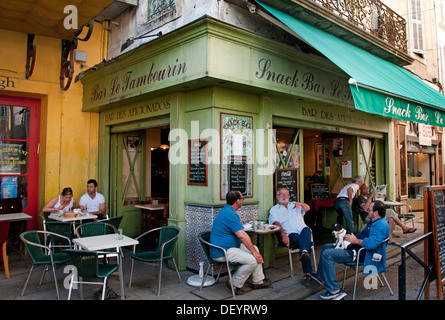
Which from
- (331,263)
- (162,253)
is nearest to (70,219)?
(162,253)

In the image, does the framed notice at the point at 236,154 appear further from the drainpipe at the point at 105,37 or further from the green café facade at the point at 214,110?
the drainpipe at the point at 105,37

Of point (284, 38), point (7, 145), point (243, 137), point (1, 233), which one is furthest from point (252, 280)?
point (7, 145)

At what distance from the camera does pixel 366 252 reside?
4.50m

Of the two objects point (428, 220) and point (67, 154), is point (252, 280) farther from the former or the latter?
point (67, 154)

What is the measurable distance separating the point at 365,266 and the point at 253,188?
2198 millimetres

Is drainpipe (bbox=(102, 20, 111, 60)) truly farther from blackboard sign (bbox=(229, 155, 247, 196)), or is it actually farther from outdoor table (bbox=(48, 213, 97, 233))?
blackboard sign (bbox=(229, 155, 247, 196))

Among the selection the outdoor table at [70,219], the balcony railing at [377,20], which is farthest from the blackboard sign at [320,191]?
the outdoor table at [70,219]

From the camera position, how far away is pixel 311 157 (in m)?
10.9

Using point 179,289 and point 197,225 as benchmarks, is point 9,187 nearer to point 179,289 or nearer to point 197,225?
point 197,225

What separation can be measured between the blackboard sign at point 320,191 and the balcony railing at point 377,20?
12.8 ft

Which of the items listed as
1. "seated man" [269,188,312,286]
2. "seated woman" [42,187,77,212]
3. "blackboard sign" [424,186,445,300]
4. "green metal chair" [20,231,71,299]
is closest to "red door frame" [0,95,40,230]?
"seated woman" [42,187,77,212]

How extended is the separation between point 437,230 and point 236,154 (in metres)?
3.00

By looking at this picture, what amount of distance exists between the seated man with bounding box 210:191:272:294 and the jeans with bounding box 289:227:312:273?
2.93 ft

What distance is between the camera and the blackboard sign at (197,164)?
5457 millimetres
